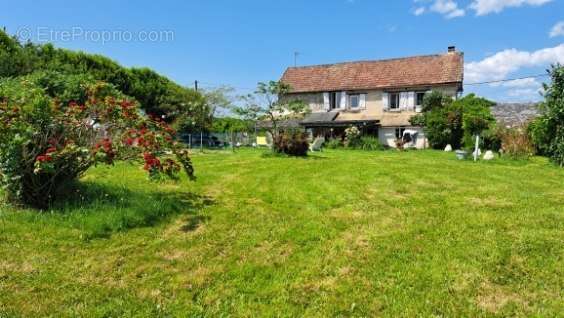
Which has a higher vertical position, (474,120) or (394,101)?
(394,101)

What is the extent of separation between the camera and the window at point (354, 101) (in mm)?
31464

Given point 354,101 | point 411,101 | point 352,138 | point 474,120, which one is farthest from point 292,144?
point 354,101

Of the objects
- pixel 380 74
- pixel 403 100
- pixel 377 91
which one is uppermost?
pixel 380 74

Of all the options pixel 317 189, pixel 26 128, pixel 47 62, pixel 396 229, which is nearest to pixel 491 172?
pixel 317 189

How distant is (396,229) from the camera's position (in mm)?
5289

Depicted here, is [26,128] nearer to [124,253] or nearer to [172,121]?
[124,253]

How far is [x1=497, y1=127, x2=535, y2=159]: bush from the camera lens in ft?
55.7

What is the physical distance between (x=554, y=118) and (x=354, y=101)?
17.8m

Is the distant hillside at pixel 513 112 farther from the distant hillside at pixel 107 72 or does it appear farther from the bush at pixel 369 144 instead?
the distant hillside at pixel 107 72

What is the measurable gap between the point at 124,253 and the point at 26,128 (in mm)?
2230

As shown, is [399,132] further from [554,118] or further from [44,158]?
[44,158]

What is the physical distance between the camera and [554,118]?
583 inches

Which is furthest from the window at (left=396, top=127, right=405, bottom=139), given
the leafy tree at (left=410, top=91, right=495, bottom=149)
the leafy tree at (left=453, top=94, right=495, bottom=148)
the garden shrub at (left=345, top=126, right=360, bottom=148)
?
the leafy tree at (left=453, top=94, right=495, bottom=148)

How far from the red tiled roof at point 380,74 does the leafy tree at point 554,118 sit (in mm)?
12490
